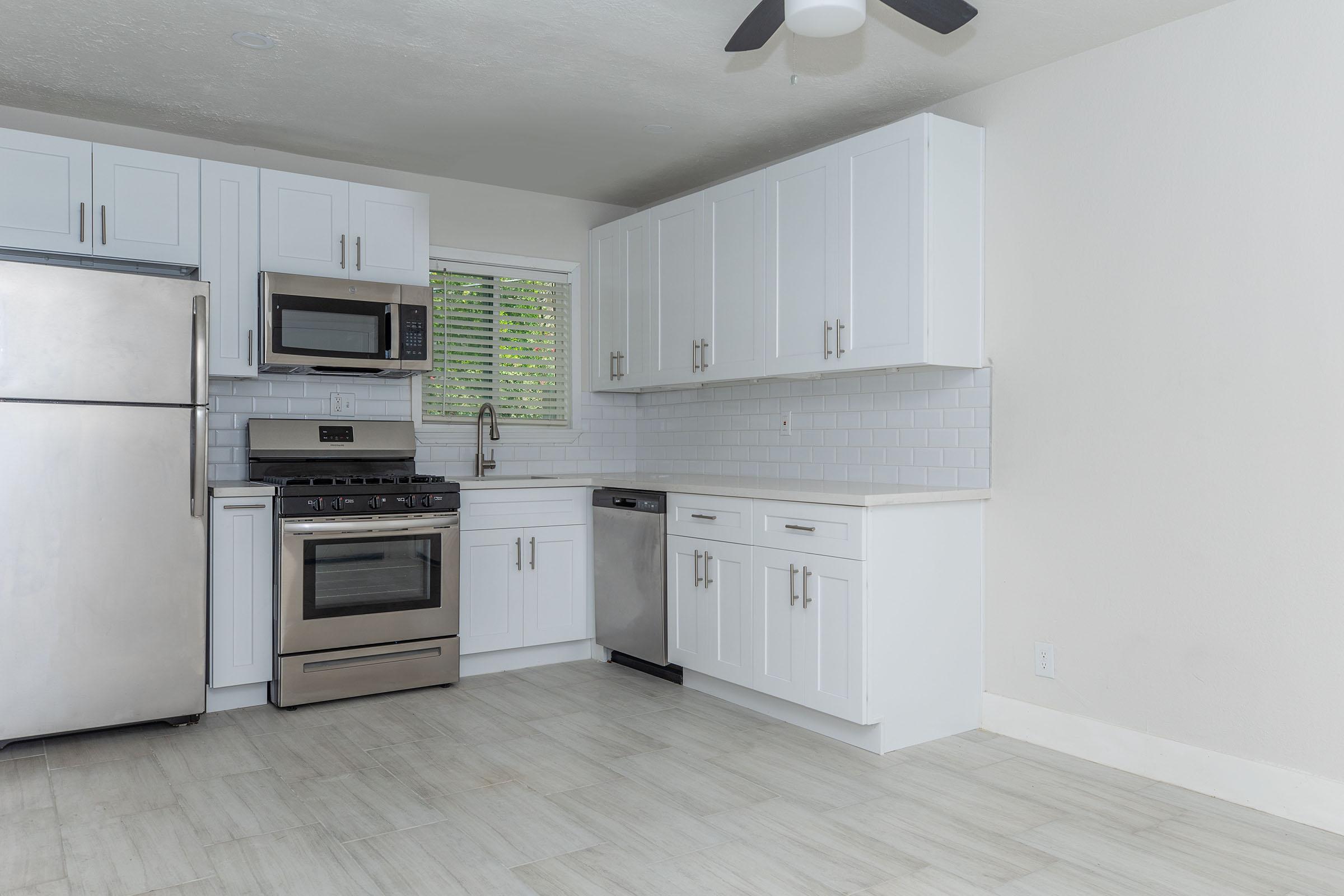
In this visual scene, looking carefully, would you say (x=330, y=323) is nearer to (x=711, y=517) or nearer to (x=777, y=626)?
(x=711, y=517)

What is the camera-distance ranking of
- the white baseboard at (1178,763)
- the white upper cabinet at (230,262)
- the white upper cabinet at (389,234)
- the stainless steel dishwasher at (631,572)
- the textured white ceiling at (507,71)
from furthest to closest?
the white upper cabinet at (389,234)
the stainless steel dishwasher at (631,572)
the white upper cabinet at (230,262)
the textured white ceiling at (507,71)
the white baseboard at (1178,763)

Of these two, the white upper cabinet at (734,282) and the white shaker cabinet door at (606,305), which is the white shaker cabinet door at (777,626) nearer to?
the white upper cabinet at (734,282)

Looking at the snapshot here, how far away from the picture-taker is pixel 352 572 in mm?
3979

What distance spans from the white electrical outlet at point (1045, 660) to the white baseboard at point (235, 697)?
3.08 metres

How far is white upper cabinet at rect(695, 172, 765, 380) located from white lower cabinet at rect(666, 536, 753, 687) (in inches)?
34.3

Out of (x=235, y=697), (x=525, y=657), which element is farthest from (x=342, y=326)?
(x=525, y=657)

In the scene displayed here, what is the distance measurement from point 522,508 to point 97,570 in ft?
5.84

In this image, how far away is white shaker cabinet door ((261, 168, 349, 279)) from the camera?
411 centimetres

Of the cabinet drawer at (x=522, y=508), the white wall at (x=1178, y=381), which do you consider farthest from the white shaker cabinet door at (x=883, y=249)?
the cabinet drawer at (x=522, y=508)

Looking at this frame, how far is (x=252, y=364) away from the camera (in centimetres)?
409

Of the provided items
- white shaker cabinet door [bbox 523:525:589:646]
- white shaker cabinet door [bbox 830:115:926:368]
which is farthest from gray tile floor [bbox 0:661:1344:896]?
white shaker cabinet door [bbox 830:115:926:368]

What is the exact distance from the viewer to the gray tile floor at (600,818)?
2330 mm

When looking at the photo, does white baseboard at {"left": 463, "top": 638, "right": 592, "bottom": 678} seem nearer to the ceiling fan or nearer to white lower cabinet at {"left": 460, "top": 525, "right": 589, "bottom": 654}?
white lower cabinet at {"left": 460, "top": 525, "right": 589, "bottom": 654}

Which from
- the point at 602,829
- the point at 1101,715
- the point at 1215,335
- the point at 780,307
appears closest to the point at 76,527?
the point at 602,829
